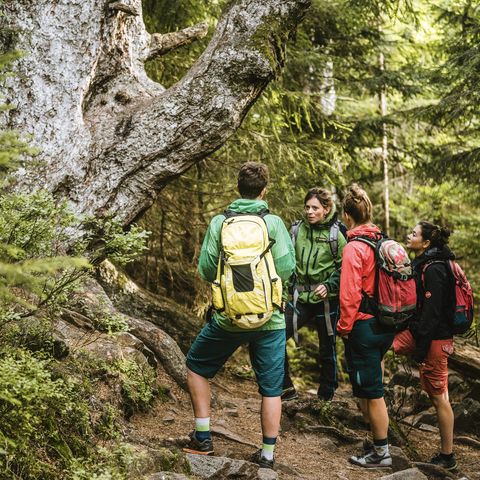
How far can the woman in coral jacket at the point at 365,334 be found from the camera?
502cm

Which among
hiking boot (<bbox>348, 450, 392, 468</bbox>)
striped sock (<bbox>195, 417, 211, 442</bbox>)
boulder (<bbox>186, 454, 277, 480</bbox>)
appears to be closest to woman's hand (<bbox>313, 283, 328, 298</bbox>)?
hiking boot (<bbox>348, 450, 392, 468</bbox>)

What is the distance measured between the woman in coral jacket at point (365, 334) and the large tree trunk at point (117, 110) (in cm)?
170

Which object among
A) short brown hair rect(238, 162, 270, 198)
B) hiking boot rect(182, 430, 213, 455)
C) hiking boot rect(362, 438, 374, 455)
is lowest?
hiking boot rect(362, 438, 374, 455)

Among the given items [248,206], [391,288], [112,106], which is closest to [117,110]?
[112,106]

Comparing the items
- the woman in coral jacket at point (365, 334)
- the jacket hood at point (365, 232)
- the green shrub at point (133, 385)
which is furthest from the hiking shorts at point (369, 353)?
the green shrub at point (133, 385)

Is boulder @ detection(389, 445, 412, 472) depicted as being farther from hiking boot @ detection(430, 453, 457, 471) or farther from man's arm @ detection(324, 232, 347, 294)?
man's arm @ detection(324, 232, 347, 294)

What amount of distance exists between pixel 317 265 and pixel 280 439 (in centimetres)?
199

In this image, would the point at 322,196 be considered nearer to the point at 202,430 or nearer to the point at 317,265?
the point at 317,265

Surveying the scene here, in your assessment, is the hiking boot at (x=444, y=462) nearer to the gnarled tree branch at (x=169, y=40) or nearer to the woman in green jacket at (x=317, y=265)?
the woman in green jacket at (x=317, y=265)

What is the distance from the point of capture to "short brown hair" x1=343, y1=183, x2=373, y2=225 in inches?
209

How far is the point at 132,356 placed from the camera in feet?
18.5

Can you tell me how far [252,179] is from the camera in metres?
4.47

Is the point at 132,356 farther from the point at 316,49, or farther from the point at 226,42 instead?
the point at 316,49

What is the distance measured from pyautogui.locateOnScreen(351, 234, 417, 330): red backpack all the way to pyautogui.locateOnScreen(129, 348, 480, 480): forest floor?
60.3 inches
